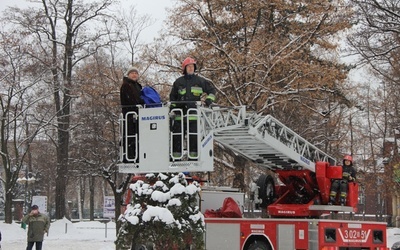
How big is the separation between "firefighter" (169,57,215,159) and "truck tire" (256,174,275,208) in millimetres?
3790

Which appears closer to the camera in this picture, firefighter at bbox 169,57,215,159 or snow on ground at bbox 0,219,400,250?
firefighter at bbox 169,57,215,159

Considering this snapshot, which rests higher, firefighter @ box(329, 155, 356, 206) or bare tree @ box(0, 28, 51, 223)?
bare tree @ box(0, 28, 51, 223)

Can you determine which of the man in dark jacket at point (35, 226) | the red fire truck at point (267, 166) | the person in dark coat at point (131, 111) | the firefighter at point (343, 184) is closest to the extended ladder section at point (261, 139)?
the red fire truck at point (267, 166)

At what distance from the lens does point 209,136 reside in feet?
38.3

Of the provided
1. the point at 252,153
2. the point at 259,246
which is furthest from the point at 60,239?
the point at 259,246

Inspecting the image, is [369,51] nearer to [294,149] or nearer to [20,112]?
[294,149]

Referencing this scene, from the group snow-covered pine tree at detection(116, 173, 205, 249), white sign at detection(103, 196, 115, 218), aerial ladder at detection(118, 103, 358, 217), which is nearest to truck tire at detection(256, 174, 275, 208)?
aerial ladder at detection(118, 103, 358, 217)

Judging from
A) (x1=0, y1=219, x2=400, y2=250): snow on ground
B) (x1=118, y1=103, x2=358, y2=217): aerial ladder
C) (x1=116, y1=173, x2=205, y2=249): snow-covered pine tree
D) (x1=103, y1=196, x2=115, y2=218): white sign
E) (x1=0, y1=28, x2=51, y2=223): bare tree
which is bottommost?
(x1=0, y1=219, x2=400, y2=250): snow on ground

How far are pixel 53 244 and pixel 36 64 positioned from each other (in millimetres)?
10474

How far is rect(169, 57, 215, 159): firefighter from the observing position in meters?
11.2

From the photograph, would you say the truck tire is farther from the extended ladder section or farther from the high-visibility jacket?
the high-visibility jacket

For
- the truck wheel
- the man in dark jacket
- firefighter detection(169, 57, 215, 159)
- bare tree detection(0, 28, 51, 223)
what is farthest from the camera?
bare tree detection(0, 28, 51, 223)

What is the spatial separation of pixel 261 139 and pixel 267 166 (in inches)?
83.3

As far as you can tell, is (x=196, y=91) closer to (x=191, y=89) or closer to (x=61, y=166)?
(x=191, y=89)
